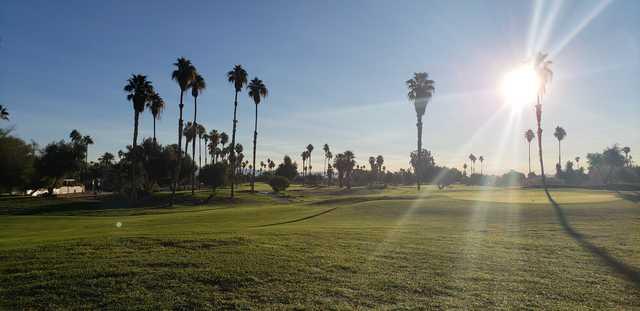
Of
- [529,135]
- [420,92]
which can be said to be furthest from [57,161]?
[529,135]

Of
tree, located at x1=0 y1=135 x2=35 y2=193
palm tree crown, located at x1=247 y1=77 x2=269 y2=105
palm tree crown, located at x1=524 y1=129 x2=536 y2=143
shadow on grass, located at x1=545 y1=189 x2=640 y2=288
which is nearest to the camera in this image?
shadow on grass, located at x1=545 y1=189 x2=640 y2=288

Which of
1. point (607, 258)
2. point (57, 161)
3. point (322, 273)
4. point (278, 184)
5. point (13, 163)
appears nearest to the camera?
point (322, 273)

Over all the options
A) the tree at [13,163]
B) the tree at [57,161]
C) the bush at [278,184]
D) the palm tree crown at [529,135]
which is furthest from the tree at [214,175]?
the palm tree crown at [529,135]

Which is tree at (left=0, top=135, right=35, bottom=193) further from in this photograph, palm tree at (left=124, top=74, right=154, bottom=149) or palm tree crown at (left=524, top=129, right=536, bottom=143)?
palm tree crown at (left=524, top=129, right=536, bottom=143)

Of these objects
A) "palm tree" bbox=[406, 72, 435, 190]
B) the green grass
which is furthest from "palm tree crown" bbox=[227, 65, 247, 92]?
the green grass

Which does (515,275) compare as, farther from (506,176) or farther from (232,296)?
(506,176)

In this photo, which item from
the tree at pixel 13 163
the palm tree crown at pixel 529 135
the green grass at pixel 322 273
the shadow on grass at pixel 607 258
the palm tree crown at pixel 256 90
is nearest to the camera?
the green grass at pixel 322 273

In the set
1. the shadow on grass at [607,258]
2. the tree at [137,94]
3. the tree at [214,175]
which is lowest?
the shadow on grass at [607,258]

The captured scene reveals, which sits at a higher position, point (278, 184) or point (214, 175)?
point (214, 175)

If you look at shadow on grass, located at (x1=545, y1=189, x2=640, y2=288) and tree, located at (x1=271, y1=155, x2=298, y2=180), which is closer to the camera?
shadow on grass, located at (x1=545, y1=189, x2=640, y2=288)

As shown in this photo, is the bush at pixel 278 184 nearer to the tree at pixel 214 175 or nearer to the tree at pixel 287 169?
the tree at pixel 214 175

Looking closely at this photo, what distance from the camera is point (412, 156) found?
171m

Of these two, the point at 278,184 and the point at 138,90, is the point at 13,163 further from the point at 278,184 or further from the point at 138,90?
the point at 278,184

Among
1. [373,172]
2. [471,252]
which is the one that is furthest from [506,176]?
[471,252]
